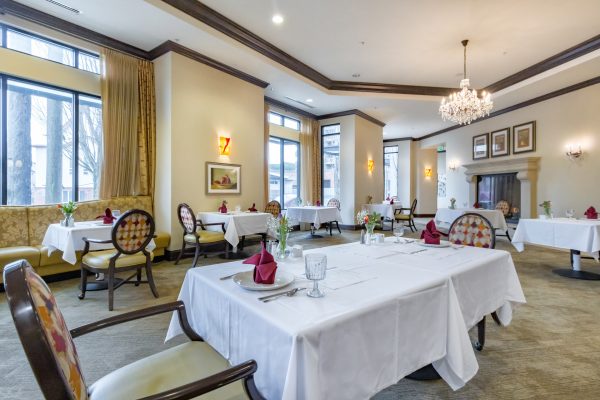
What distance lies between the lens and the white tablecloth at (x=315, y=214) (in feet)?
22.8

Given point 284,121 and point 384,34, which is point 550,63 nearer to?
point 384,34

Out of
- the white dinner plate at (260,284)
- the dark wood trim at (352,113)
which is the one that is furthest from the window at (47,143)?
the dark wood trim at (352,113)

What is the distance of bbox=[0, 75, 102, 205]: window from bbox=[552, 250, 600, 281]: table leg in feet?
24.0

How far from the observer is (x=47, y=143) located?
445cm

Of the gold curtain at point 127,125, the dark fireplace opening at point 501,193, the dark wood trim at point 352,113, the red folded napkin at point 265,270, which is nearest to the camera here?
the red folded napkin at point 265,270

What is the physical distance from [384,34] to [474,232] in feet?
12.5

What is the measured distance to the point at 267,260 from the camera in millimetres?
1362

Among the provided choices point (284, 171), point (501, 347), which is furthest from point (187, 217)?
point (284, 171)

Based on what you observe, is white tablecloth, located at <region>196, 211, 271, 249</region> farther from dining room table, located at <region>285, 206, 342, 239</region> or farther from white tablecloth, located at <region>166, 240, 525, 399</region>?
white tablecloth, located at <region>166, 240, 525, 399</region>

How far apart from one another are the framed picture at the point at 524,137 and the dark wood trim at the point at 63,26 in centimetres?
871

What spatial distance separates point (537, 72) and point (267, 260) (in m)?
7.30

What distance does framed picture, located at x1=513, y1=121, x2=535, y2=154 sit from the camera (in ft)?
23.6

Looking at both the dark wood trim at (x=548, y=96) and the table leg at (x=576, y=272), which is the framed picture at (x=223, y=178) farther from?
the dark wood trim at (x=548, y=96)

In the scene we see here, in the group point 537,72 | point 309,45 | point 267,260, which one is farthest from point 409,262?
point 537,72
